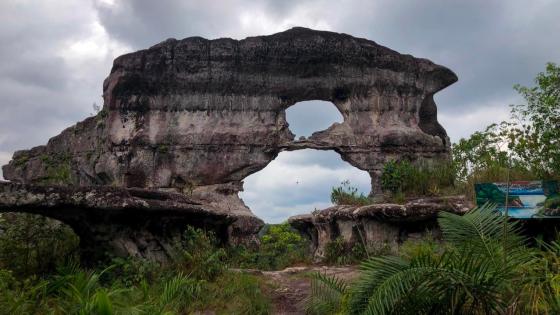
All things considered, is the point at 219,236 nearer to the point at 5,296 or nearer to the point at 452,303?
the point at 5,296

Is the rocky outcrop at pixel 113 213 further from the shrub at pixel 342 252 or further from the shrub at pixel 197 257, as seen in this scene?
the shrub at pixel 342 252

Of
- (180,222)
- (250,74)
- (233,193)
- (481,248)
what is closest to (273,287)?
(180,222)

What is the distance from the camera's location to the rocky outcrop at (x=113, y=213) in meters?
6.43

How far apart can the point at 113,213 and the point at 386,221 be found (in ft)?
21.5

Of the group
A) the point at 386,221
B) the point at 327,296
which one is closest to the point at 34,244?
the point at 327,296

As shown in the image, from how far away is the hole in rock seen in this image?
272 inches

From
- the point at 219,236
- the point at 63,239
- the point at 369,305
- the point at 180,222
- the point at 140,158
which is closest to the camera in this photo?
the point at 369,305

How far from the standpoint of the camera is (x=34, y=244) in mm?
7273

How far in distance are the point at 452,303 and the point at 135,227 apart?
5019 mm

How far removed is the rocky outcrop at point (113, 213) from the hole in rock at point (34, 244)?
1.11 feet

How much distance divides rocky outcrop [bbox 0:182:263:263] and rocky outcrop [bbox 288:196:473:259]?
3.80m

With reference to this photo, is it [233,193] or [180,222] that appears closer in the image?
[180,222]

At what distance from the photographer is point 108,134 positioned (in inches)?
710

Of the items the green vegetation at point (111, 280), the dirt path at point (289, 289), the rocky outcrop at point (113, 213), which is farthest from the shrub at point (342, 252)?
the green vegetation at point (111, 280)
